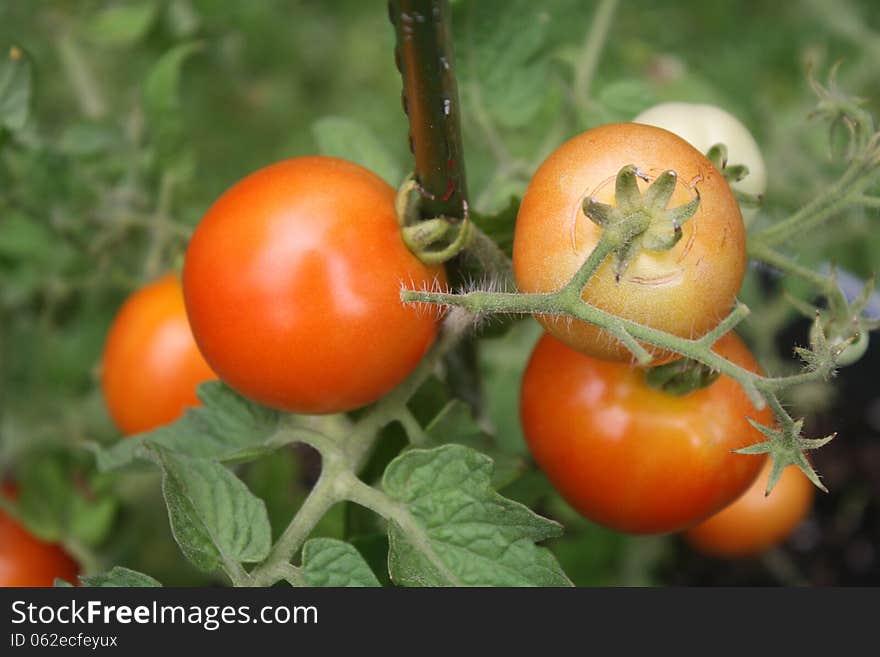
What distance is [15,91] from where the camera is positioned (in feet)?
2.69

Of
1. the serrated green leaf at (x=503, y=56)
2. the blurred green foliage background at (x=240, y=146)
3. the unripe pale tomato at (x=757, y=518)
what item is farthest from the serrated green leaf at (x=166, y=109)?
the unripe pale tomato at (x=757, y=518)

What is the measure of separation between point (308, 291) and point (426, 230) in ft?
0.29

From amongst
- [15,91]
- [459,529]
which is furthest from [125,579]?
[15,91]

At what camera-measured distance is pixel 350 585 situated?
0.59 metres

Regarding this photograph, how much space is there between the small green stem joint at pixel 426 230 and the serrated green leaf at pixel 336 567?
0.20 meters

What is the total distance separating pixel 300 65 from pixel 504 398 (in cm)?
86

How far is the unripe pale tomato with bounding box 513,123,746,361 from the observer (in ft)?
1.78

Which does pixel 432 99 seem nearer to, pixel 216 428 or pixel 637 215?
pixel 637 215

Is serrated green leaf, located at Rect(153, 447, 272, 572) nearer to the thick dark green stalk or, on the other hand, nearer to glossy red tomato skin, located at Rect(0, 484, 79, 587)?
the thick dark green stalk

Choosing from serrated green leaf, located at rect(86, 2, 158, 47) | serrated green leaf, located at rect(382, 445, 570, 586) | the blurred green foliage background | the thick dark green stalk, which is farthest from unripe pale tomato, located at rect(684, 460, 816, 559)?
serrated green leaf, located at rect(86, 2, 158, 47)

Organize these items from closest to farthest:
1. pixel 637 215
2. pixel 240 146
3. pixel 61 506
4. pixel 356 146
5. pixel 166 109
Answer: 1. pixel 637 215
2. pixel 356 146
3. pixel 166 109
4. pixel 61 506
5. pixel 240 146

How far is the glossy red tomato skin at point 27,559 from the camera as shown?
1.06 metres

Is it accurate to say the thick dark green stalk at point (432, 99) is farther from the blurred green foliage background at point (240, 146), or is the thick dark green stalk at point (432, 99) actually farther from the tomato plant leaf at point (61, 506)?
the tomato plant leaf at point (61, 506)

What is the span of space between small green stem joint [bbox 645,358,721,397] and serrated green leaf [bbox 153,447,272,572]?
29 centimetres
